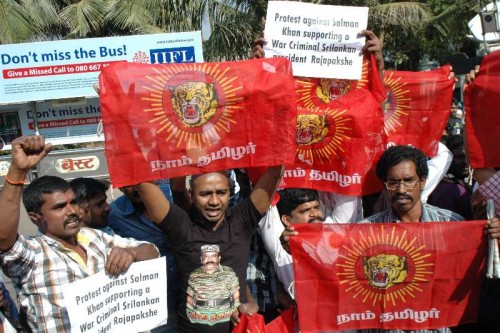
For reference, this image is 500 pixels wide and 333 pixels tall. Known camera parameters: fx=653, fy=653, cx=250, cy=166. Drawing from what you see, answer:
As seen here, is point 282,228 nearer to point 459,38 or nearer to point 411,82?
point 411,82

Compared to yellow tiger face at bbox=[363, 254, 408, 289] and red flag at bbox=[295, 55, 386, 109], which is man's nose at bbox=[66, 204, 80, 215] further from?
red flag at bbox=[295, 55, 386, 109]

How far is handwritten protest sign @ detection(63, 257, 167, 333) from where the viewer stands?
120 inches

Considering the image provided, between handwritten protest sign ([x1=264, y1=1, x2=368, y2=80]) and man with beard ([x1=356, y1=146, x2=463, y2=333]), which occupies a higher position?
handwritten protest sign ([x1=264, y1=1, x2=368, y2=80])

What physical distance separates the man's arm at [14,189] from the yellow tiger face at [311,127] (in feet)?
5.94

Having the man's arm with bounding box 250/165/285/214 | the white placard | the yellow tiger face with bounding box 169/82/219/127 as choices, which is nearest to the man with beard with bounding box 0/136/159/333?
the man's arm with bounding box 250/165/285/214

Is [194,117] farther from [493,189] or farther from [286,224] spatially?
[493,189]

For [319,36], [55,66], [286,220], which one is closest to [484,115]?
[319,36]

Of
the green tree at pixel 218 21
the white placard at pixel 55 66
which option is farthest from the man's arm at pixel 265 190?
the green tree at pixel 218 21

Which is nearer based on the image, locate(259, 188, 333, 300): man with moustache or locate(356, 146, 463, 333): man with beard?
locate(356, 146, 463, 333): man with beard

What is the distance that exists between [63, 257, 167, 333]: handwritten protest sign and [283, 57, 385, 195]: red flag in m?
1.20

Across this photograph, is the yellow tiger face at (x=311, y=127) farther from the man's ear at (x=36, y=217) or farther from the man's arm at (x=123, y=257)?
the man's ear at (x=36, y=217)

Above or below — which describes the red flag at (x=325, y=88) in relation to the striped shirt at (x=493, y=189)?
above

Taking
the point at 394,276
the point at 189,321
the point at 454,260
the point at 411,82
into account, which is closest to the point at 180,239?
the point at 189,321

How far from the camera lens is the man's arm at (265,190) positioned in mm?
3537
